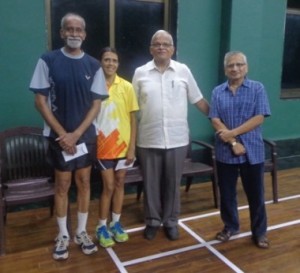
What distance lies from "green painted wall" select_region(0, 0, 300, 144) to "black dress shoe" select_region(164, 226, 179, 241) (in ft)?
4.95

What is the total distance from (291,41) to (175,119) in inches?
114

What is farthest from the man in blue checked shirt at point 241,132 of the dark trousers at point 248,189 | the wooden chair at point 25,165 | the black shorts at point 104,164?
the wooden chair at point 25,165

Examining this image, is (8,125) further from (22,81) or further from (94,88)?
(94,88)

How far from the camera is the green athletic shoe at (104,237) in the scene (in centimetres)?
262

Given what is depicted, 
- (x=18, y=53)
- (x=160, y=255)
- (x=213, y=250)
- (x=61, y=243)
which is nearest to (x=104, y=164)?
(x=61, y=243)

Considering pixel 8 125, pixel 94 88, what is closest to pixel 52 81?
pixel 94 88

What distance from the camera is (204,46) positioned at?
3988 millimetres

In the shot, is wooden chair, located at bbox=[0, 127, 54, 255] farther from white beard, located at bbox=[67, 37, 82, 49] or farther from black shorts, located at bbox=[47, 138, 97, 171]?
white beard, located at bbox=[67, 37, 82, 49]

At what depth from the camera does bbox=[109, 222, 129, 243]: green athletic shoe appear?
8.89ft

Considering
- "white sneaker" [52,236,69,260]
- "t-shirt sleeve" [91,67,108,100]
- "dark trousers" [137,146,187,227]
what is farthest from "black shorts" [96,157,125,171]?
"white sneaker" [52,236,69,260]

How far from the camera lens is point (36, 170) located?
9.97 feet

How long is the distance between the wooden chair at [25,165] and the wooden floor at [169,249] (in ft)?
0.88

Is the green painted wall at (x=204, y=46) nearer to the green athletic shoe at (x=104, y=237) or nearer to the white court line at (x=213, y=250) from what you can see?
the green athletic shoe at (x=104, y=237)

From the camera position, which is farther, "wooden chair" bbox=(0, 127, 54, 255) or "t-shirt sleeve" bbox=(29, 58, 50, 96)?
"wooden chair" bbox=(0, 127, 54, 255)
